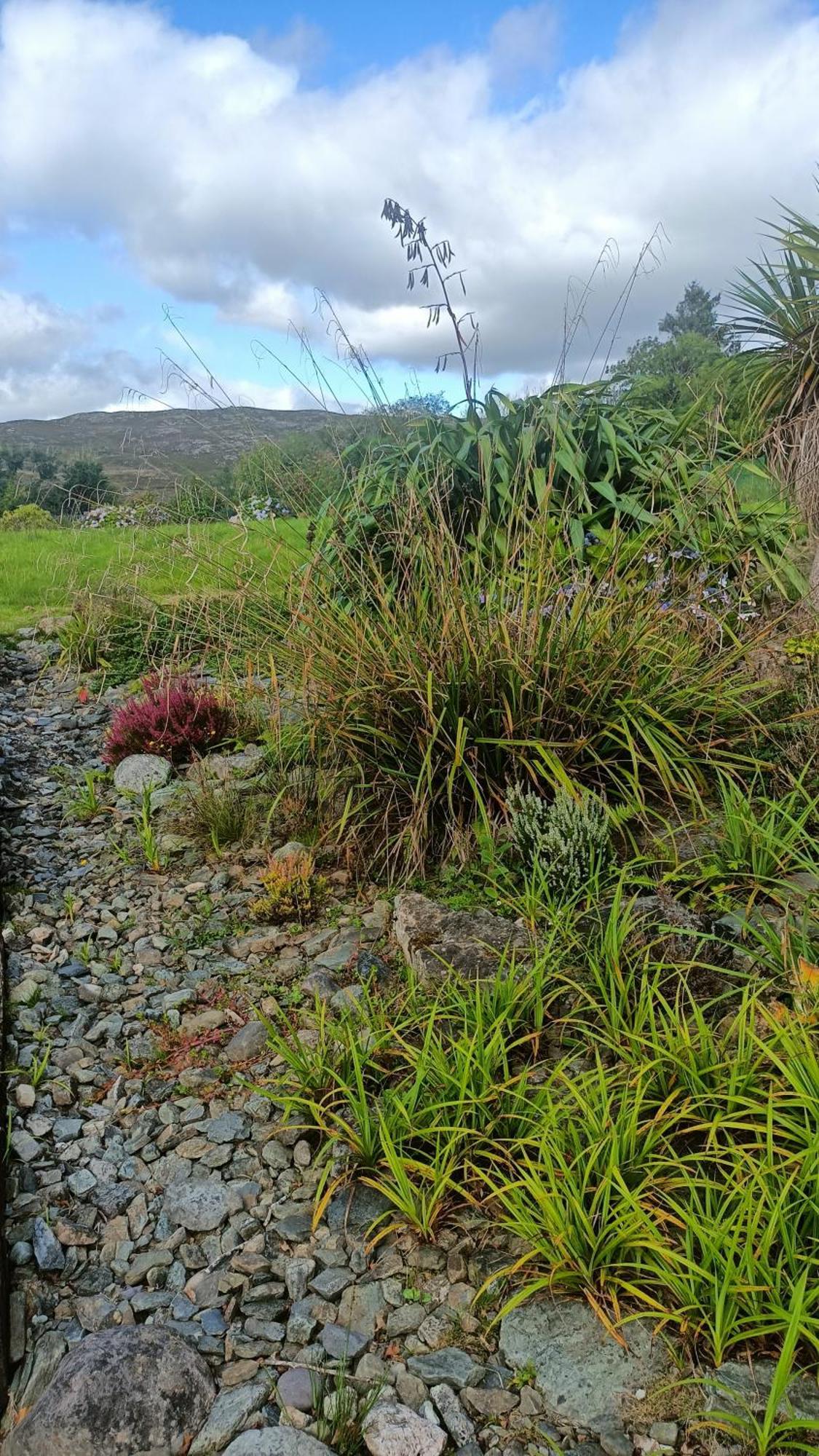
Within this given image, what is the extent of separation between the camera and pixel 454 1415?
1.87 meters

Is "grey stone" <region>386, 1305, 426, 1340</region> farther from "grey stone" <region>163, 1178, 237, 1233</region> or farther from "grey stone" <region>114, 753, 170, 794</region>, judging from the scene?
"grey stone" <region>114, 753, 170, 794</region>

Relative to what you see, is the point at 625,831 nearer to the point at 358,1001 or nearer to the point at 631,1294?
the point at 358,1001

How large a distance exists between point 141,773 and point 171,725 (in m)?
0.30

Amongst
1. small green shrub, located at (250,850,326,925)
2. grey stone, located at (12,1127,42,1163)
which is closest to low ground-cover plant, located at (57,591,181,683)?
small green shrub, located at (250,850,326,925)

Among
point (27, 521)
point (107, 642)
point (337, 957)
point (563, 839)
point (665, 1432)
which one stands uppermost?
point (27, 521)

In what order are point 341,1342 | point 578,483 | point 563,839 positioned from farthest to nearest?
1. point 578,483
2. point 563,839
3. point 341,1342

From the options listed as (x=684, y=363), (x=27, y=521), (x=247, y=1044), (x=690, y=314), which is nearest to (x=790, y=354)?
(x=247, y=1044)

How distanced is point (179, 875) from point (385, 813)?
3.34 ft

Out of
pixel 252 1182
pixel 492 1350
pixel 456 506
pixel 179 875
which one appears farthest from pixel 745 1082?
pixel 456 506

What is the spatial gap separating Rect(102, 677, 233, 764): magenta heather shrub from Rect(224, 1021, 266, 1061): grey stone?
2.29 m

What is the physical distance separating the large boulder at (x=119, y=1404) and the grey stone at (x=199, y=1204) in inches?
16.3

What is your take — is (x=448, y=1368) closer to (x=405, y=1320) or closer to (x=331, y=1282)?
(x=405, y=1320)

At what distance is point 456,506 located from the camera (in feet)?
17.9

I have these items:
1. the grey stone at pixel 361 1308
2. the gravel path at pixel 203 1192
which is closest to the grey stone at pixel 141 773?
the gravel path at pixel 203 1192
